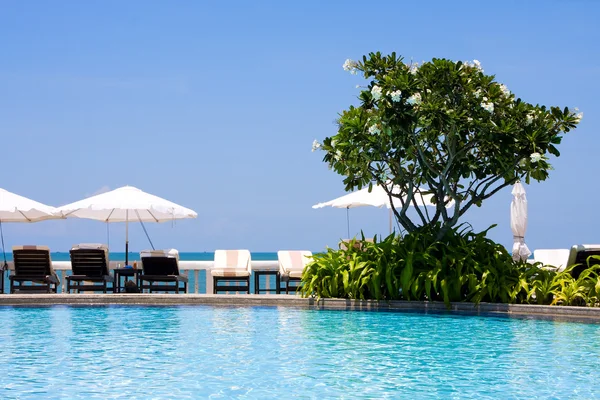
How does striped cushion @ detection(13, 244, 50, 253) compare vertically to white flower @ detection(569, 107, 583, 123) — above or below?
below

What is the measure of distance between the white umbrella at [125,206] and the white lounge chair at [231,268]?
4.04 feet

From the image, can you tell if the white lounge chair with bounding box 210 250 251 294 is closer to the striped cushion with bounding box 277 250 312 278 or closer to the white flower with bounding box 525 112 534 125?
the striped cushion with bounding box 277 250 312 278

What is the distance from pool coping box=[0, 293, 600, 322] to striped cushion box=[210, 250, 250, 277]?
78.9 inches

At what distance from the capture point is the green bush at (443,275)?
41.2ft

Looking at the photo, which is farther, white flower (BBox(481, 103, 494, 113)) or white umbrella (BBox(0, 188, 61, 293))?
white umbrella (BBox(0, 188, 61, 293))

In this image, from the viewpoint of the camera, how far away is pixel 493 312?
1240cm

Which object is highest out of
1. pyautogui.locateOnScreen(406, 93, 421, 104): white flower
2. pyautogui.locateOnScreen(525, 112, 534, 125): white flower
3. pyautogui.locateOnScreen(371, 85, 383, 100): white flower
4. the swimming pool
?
pyautogui.locateOnScreen(371, 85, 383, 100): white flower

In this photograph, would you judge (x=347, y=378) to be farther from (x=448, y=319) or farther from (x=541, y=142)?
(x=541, y=142)

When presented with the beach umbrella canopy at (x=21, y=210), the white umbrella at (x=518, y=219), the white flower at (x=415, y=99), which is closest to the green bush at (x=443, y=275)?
the white flower at (x=415, y=99)

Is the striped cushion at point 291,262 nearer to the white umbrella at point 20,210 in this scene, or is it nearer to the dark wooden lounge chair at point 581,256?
the white umbrella at point 20,210

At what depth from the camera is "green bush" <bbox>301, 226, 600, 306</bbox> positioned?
12547 mm

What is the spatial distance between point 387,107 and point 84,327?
555 centimetres

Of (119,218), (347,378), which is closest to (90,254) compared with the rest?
(119,218)

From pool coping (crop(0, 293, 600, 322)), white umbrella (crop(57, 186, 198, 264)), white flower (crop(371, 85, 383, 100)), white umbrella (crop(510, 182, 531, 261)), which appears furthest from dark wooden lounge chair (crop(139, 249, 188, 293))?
white umbrella (crop(510, 182, 531, 261))
